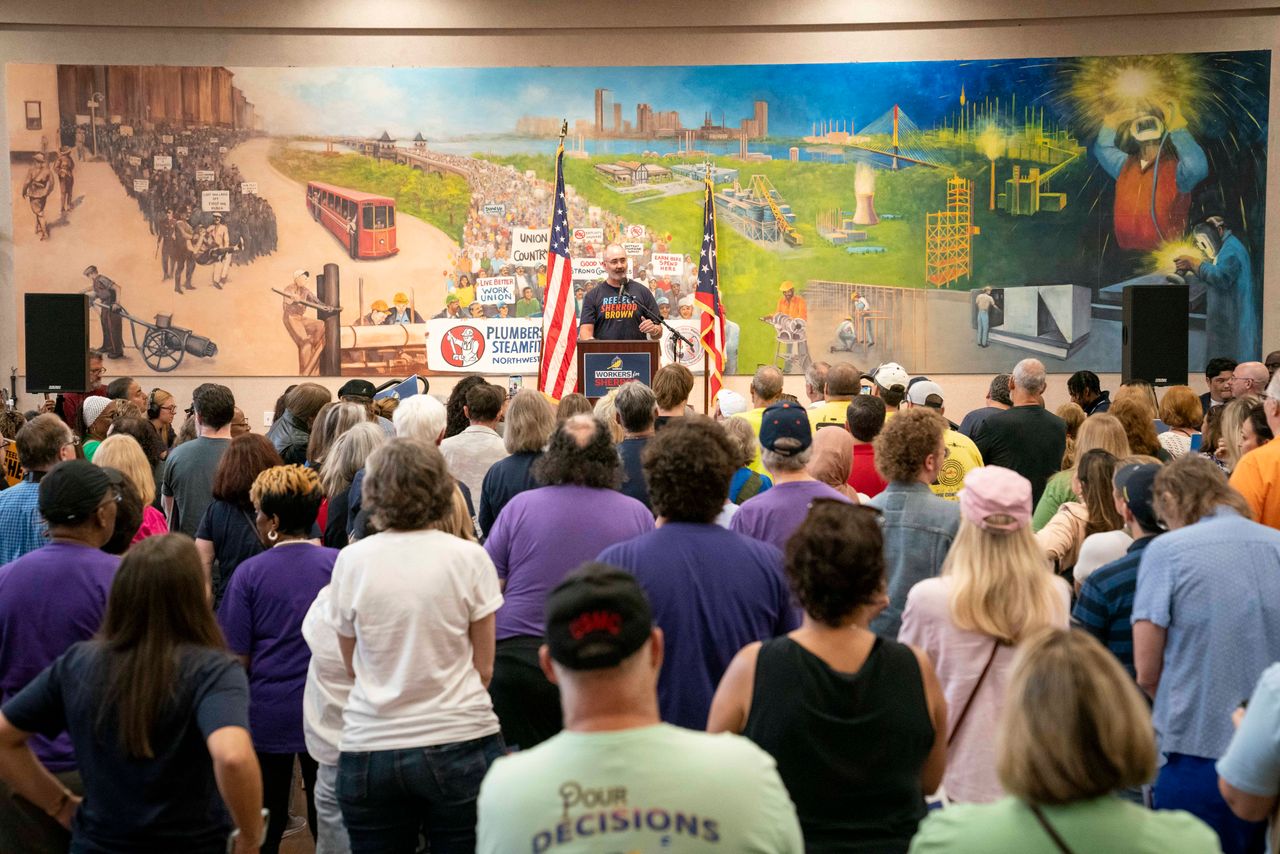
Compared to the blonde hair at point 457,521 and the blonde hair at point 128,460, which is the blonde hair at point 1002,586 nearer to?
the blonde hair at point 457,521

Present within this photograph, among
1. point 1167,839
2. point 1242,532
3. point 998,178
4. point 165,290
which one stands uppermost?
point 998,178

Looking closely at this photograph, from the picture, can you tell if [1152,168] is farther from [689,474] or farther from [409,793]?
[409,793]

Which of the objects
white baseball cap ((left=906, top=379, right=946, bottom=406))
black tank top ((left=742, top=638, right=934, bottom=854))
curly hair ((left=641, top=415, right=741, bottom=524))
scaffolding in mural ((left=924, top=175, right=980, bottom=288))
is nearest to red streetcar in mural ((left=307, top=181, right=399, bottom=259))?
scaffolding in mural ((left=924, top=175, right=980, bottom=288))

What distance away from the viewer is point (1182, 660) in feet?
10.6

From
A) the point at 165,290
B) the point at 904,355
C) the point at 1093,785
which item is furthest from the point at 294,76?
the point at 1093,785

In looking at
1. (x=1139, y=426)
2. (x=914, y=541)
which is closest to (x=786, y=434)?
(x=914, y=541)

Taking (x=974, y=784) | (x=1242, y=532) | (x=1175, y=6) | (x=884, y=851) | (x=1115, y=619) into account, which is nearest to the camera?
(x=884, y=851)

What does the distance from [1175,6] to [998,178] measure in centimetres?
248

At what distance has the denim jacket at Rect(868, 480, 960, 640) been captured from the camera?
3701mm

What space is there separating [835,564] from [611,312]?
7035mm

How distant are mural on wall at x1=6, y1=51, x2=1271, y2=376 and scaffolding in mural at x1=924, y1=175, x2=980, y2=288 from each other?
33 mm

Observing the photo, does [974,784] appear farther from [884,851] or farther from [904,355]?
[904,355]

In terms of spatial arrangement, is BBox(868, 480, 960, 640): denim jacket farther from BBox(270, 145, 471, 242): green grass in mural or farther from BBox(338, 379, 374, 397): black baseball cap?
BBox(270, 145, 471, 242): green grass in mural

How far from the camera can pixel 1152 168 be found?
1276cm
